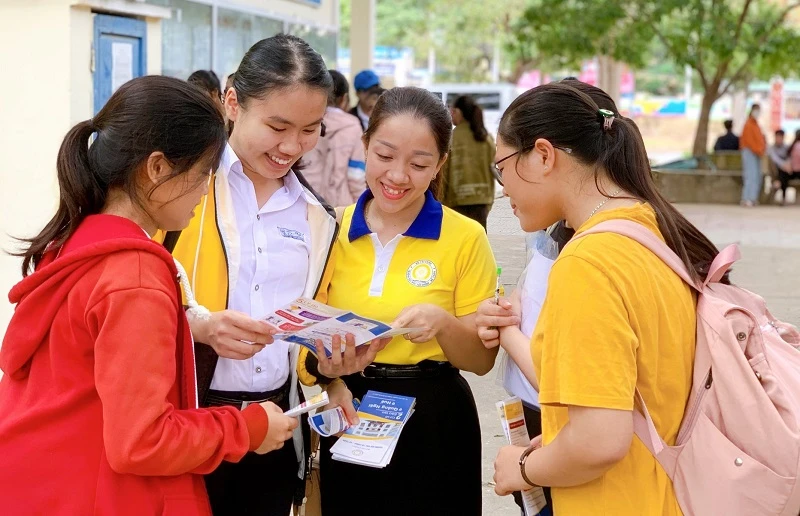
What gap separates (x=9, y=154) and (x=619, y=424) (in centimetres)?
439

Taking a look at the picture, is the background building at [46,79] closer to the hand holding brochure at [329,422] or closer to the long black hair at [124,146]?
the hand holding brochure at [329,422]

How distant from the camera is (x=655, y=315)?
5.74 feet

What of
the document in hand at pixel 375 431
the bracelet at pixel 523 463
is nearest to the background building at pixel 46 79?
the document in hand at pixel 375 431

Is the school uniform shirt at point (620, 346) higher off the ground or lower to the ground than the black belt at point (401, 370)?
higher

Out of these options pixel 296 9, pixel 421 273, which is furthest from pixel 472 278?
pixel 296 9

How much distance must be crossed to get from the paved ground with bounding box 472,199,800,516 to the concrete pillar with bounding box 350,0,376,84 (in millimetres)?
5155

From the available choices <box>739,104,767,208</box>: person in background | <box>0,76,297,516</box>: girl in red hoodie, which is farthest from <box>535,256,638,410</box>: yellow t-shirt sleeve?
<box>739,104,767,208</box>: person in background

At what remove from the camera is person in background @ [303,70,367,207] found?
6715 mm

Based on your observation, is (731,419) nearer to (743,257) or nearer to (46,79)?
(46,79)

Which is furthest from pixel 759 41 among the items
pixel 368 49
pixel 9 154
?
pixel 9 154

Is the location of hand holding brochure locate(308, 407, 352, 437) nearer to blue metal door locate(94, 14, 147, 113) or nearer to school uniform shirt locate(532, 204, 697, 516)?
school uniform shirt locate(532, 204, 697, 516)

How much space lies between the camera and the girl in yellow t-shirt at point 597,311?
1715mm

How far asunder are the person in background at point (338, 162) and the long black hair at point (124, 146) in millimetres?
4786

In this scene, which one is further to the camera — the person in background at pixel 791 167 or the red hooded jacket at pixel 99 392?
the person in background at pixel 791 167
